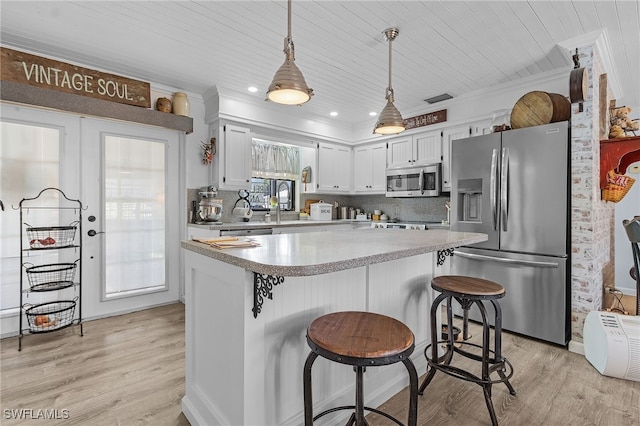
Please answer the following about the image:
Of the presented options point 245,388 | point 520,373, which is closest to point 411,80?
point 520,373

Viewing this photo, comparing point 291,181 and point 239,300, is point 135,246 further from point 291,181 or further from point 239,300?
point 239,300

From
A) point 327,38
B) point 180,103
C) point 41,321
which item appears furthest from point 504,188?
point 41,321

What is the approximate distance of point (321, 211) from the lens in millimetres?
5125

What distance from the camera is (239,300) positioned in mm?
1386

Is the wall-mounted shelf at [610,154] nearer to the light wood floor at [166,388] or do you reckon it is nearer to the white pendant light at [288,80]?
the light wood floor at [166,388]

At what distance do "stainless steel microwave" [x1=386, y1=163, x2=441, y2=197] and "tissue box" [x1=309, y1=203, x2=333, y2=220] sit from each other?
990 mm

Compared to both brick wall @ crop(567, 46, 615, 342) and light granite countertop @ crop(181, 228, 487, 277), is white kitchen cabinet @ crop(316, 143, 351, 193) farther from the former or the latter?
light granite countertop @ crop(181, 228, 487, 277)

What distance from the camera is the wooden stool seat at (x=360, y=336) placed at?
117 centimetres

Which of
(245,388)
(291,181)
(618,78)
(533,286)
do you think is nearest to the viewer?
(245,388)

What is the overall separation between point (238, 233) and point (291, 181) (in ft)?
5.82

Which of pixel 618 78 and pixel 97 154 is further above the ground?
pixel 618 78

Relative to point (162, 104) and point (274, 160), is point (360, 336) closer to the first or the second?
point (162, 104)

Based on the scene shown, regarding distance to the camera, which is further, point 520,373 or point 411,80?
point 411,80

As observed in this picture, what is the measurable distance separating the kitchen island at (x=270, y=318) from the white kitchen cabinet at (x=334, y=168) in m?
3.26
